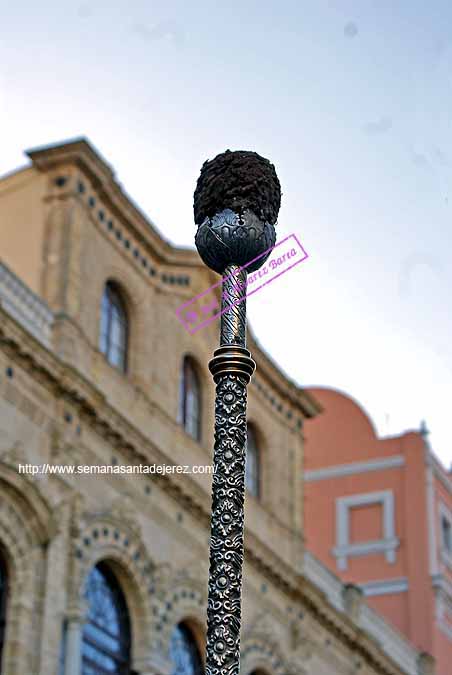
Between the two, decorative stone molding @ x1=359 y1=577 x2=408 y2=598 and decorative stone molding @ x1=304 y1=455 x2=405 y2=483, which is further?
decorative stone molding @ x1=304 y1=455 x2=405 y2=483

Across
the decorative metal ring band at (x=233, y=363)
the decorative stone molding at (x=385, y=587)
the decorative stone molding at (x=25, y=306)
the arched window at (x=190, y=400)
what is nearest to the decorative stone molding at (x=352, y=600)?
the decorative stone molding at (x=385, y=587)

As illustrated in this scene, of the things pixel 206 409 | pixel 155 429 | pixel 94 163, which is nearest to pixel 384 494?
pixel 206 409

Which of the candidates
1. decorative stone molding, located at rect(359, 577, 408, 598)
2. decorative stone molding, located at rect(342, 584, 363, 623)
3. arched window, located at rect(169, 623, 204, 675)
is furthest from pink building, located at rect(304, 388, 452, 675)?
arched window, located at rect(169, 623, 204, 675)

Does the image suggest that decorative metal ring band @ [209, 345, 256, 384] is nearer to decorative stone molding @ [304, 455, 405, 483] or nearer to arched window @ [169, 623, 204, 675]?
arched window @ [169, 623, 204, 675]

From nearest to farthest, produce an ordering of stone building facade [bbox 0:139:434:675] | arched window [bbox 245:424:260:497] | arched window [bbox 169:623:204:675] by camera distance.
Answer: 1. stone building facade [bbox 0:139:434:675]
2. arched window [bbox 169:623:204:675]
3. arched window [bbox 245:424:260:497]

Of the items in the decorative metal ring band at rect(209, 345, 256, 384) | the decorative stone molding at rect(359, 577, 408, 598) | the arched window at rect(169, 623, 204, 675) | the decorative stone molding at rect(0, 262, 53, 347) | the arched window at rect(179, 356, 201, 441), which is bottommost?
the decorative metal ring band at rect(209, 345, 256, 384)

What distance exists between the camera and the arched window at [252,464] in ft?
84.3

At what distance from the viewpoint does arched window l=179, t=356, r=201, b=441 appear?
23.3m

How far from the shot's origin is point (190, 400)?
23.6 m

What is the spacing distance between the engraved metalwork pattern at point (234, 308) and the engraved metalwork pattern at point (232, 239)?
0.08 meters

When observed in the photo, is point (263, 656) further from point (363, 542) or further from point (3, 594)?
point (363, 542)

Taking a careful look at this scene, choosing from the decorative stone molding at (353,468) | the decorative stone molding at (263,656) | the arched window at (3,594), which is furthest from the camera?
the decorative stone molding at (353,468)

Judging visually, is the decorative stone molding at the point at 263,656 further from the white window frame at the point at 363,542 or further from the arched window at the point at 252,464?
the white window frame at the point at 363,542

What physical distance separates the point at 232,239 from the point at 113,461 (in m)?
12.5
